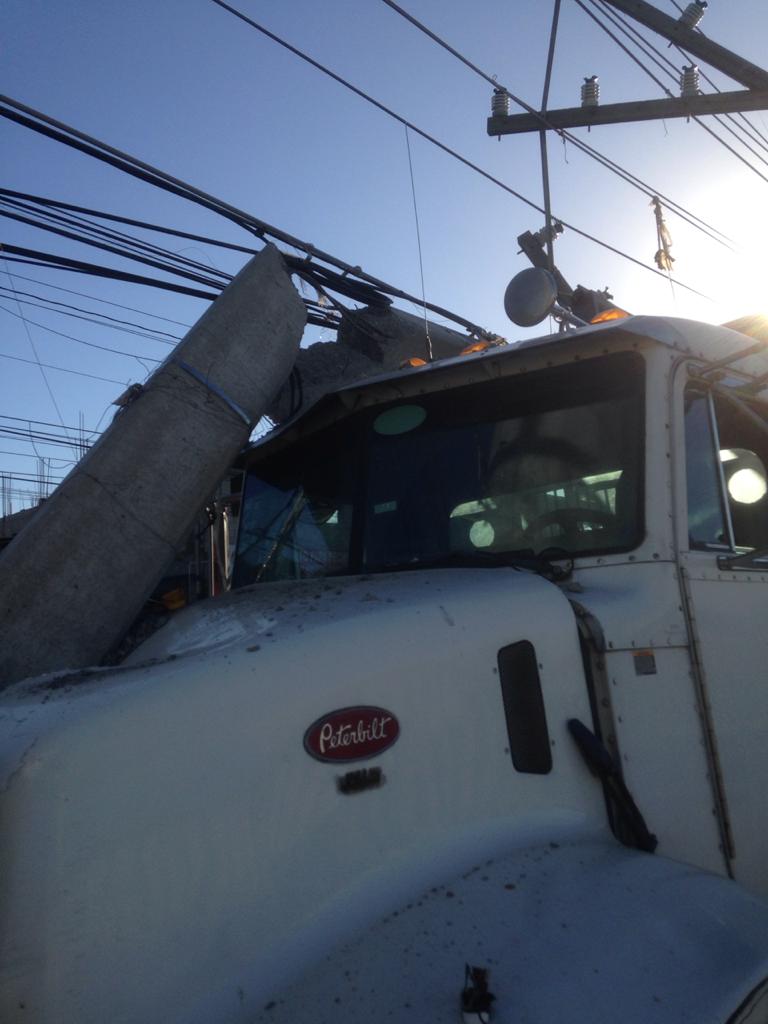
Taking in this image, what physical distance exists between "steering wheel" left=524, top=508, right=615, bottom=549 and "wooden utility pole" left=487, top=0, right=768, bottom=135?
25.2 feet

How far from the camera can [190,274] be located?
626 cm

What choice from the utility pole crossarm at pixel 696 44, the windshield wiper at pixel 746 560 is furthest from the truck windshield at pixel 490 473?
the utility pole crossarm at pixel 696 44

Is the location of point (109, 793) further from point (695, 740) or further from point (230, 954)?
point (695, 740)

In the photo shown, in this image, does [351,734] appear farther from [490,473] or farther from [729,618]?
[729,618]

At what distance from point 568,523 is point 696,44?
8.64 m

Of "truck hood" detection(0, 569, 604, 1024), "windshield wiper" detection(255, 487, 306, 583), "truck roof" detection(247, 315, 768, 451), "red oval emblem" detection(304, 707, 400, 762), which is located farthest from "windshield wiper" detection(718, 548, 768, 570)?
"windshield wiper" detection(255, 487, 306, 583)

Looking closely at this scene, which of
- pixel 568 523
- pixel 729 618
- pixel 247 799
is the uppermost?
pixel 568 523

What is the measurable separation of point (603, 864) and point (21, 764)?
1404 millimetres

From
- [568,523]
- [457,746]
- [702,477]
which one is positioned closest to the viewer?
[457,746]

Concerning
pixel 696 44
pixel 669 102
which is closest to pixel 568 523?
pixel 696 44

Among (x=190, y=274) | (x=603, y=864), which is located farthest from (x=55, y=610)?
(x=190, y=274)

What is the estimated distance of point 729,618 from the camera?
2.74 metres

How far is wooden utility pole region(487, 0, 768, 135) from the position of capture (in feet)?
28.6

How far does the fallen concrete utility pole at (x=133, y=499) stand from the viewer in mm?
3285
